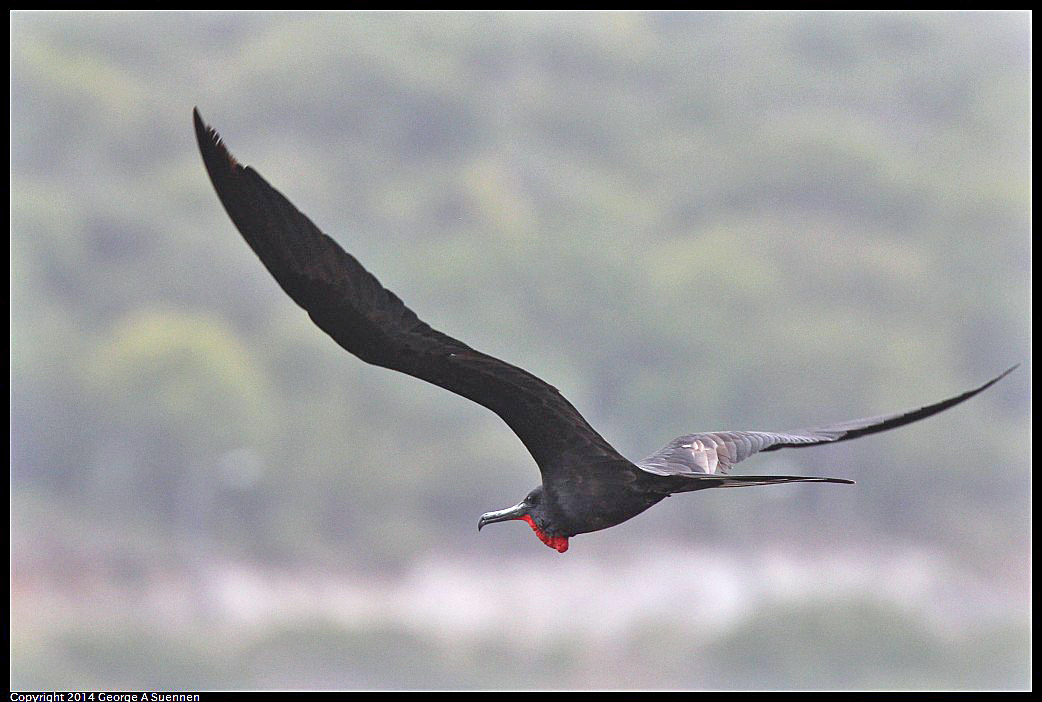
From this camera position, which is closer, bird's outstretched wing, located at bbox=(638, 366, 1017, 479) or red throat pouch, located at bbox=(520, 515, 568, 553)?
red throat pouch, located at bbox=(520, 515, 568, 553)

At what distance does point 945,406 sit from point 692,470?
2.48m

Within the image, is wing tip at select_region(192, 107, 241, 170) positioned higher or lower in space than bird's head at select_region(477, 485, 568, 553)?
higher

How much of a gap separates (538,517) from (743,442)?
10.2 feet

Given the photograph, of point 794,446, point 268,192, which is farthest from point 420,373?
point 794,446

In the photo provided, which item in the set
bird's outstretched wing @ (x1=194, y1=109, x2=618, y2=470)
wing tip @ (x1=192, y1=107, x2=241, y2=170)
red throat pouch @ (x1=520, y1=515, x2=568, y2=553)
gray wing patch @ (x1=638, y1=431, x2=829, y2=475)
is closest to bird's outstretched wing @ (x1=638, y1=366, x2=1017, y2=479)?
gray wing patch @ (x1=638, y1=431, x2=829, y2=475)

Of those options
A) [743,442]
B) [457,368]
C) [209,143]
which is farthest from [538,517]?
[209,143]

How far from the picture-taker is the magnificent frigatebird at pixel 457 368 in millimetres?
10312

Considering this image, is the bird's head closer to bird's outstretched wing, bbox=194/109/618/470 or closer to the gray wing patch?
bird's outstretched wing, bbox=194/109/618/470

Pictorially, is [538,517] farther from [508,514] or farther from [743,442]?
[743,442]

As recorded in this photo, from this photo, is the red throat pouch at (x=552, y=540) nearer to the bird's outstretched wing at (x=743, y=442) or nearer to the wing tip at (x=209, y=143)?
the bird's outstretched wing at (x=743, y=442)

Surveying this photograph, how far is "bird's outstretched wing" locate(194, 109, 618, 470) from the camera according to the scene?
10164 millimetres

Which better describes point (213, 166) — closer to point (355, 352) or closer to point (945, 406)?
point (355, 352)

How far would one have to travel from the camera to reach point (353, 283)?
A: 1084cm

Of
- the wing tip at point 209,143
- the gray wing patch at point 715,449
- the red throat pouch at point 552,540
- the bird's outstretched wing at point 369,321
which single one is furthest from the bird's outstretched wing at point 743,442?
the wing tip at point 209,143
